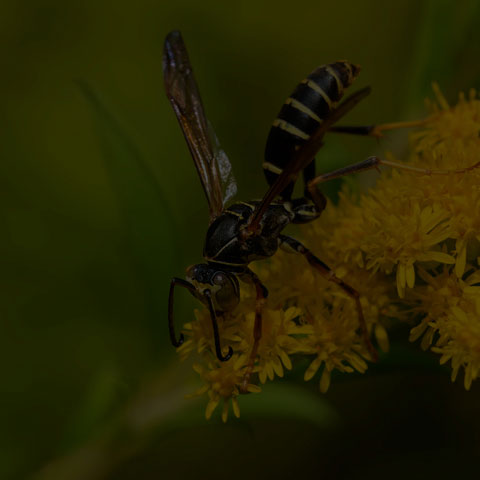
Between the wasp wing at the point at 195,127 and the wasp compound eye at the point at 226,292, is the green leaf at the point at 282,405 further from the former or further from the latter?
the wasp wing at the point at 195,127

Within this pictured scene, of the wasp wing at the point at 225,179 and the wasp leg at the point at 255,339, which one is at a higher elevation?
the wasp wing at the point at 225,179

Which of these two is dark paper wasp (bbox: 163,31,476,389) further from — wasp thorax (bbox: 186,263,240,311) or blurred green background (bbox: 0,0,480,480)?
blurred green background (bbox: 0,0,480,480)

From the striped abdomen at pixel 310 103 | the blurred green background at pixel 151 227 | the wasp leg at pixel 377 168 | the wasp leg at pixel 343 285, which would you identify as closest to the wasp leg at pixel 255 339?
the wasp leg at pixel 343 285

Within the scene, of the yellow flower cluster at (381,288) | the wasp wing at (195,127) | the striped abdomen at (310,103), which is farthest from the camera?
the wasp wing at (195,127)

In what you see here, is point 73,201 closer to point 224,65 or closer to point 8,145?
point 8,145

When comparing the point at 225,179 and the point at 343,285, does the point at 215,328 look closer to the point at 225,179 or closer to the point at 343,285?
the point at 343,285

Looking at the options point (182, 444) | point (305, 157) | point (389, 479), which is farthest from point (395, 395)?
point (305, 157)
